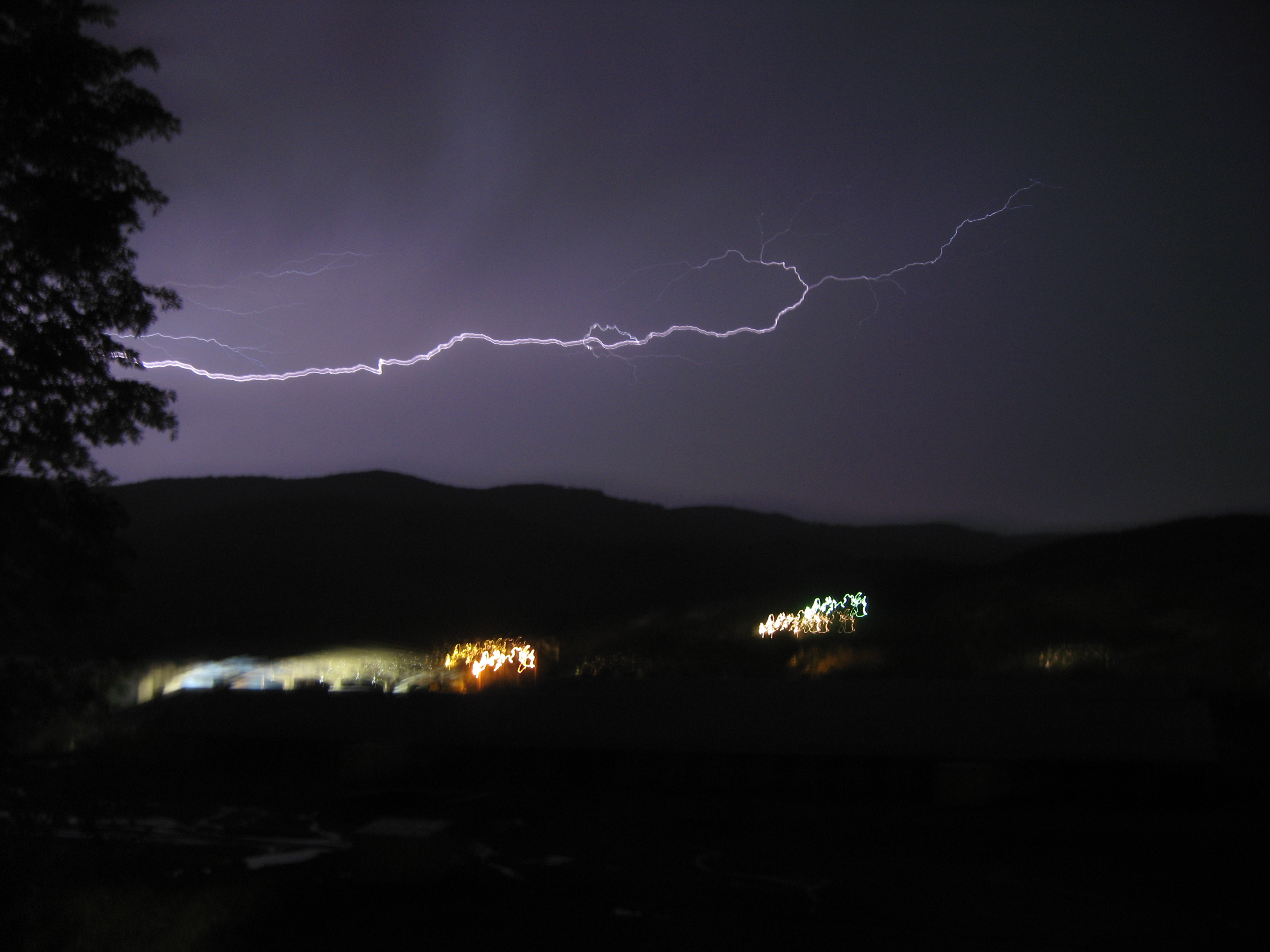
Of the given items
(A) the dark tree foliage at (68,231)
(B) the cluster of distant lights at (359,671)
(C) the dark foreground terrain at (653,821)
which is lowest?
(B) the cluster of distant lights at (359,671)

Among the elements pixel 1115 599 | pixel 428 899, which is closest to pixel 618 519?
pixel 1115 599

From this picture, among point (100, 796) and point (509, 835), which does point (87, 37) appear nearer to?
point (100, 796)

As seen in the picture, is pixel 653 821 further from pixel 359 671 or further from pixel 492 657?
pixel 359 671

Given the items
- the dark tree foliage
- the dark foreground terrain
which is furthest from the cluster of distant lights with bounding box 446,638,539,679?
the dark tree foliage

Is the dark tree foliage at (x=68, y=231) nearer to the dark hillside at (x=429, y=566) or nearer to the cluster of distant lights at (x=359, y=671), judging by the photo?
the cluster of distant lights at (x=359, y=671)

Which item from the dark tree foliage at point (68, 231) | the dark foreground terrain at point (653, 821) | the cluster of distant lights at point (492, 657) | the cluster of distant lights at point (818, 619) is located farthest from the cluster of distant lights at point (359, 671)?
the cluster of distant lights at point (818, 619)

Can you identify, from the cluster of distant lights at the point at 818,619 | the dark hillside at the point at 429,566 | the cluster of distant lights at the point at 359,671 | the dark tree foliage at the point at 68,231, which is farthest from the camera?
the dark hillside at the point at 429,566
